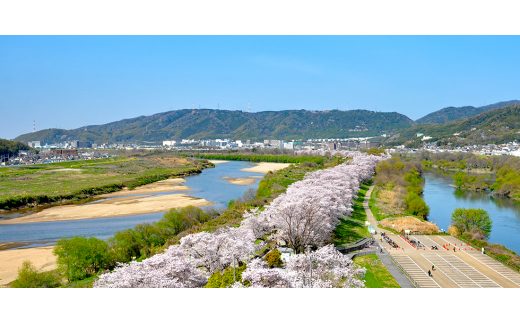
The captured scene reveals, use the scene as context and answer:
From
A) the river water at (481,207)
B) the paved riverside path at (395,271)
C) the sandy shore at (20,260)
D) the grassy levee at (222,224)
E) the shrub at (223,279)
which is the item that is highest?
the shrub at (223,279)

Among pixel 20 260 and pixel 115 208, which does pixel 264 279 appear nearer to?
pixel 20 260

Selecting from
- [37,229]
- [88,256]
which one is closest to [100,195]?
A: [37,229]

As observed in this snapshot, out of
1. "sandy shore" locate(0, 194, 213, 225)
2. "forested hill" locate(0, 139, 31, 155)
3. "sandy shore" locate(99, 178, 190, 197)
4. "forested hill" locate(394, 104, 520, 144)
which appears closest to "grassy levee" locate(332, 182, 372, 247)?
"sandy shore" locate(0, 194, 213, 225)

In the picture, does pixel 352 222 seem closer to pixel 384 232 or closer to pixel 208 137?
pixel 384 232

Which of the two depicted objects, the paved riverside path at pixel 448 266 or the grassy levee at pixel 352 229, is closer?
the paved riverside path at pixel 448 266

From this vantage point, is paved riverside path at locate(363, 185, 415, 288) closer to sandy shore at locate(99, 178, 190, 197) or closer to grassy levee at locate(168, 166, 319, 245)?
grassy levee at locate(168, 166, 319, 245)

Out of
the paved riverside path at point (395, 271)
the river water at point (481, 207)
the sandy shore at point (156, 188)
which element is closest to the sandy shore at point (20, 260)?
the paved riverside path at point (395, 271)

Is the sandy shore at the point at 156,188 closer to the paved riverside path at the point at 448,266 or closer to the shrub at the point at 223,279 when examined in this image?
the paved riverside path at the point at 448,266
